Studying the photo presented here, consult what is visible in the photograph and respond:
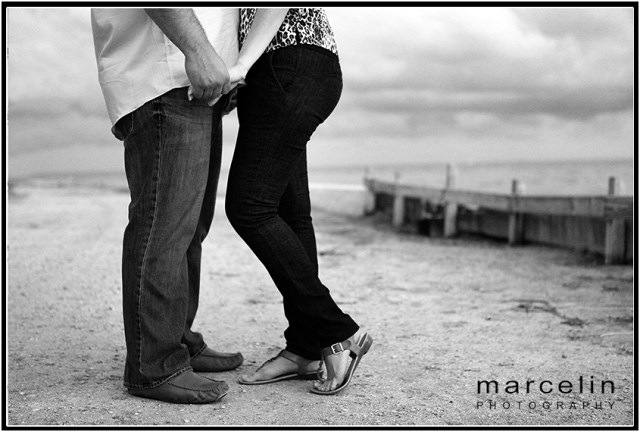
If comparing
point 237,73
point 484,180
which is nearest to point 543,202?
point 237,73

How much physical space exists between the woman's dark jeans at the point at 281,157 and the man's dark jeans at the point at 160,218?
0.14 metres

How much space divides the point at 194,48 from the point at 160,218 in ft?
1.79

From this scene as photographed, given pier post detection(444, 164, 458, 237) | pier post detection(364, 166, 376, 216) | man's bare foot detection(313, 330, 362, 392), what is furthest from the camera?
pier post detection(364, 166, 376, 216)

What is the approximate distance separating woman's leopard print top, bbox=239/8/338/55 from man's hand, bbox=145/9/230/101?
0.24 metres

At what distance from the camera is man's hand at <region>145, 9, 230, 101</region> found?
6.59 ft

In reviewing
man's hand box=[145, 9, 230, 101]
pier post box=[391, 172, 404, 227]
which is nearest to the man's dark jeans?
man's hand box=[145, 9, 230, 101]

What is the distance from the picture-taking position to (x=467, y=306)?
4.11 metres

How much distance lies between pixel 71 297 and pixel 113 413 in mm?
2158

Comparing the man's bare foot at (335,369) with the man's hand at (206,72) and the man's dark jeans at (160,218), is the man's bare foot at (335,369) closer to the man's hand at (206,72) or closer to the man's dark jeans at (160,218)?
the man's dark jeans at (160,218)

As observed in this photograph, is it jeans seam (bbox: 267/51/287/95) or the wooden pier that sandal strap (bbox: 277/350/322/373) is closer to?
jeans seam (bbox: 267/51/287/95)

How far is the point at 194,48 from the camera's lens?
202 centimetres

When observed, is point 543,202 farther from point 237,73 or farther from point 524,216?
point 237,73

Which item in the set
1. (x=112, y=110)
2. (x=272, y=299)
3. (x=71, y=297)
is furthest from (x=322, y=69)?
(x=71, y=297)

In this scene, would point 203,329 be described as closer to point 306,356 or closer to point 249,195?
point 306,356
